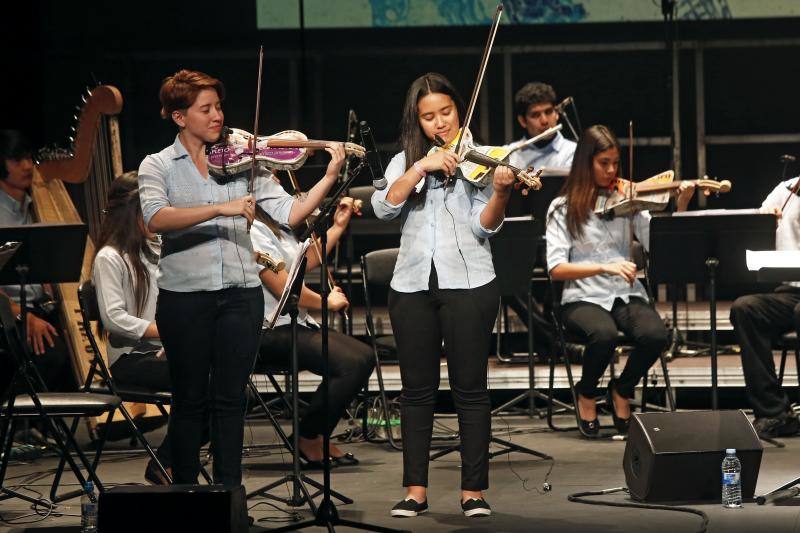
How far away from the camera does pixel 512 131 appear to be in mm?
8320

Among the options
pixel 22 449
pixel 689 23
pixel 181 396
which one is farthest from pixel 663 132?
pixel 181 396

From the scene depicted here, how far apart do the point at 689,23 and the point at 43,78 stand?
13.8 feet

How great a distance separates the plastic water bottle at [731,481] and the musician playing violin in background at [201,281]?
1593mm

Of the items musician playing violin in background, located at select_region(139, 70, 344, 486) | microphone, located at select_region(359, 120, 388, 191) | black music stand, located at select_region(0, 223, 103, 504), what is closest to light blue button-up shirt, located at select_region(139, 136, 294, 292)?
musician playing violin in background, located at select_region(139, 70, 344, 486)

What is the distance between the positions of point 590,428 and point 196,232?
2.52m

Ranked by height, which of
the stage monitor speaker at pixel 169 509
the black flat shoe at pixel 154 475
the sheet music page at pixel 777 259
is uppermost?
the sheet music page at pixel 777 259

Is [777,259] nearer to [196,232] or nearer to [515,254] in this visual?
[515,254]

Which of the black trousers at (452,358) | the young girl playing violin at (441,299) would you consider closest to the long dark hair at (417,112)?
the young girl playing violin at (441,299)

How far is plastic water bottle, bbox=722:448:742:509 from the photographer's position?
4047 millimetres

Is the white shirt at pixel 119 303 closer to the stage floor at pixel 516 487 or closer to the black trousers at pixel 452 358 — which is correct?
the stage floor at pixel 516 487

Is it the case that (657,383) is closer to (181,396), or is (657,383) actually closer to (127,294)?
(127,294)

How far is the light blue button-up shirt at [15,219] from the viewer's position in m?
5.70

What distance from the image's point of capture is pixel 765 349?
5.55 meters

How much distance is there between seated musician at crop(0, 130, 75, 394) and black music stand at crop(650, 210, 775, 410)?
2692 millimetres
